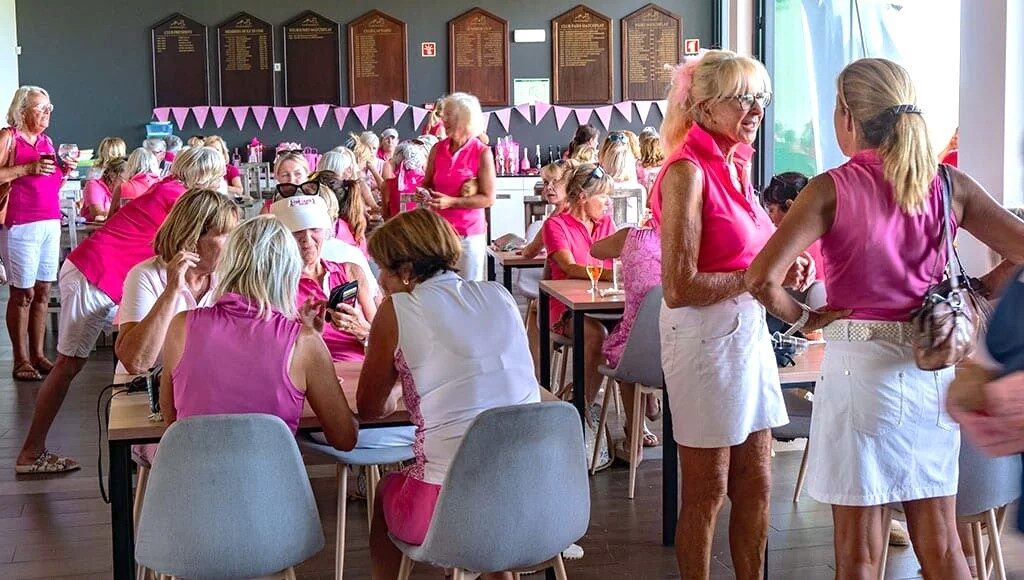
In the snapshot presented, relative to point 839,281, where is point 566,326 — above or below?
below

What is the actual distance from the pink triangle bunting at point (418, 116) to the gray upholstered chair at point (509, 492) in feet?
36.3

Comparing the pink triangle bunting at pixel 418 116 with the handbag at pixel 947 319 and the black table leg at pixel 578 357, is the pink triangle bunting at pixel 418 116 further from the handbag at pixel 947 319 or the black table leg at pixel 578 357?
the handbag at pixel 947 319

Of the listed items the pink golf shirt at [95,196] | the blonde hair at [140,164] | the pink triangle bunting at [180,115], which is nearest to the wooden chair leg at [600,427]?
the blonde hair at [140,164]

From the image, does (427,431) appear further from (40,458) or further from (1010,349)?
(40,458)

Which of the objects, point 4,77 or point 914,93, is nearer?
point 914,93

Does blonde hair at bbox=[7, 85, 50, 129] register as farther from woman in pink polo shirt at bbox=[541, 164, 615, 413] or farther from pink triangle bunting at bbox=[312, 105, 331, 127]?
pink triangle bunting at bbox=[312, 105, 331, 127]

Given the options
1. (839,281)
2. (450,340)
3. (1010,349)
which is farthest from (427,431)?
(1010,349)

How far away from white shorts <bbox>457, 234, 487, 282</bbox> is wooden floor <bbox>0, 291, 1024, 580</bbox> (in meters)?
1.73

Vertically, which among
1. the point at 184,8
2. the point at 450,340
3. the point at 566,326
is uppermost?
the point at 184,8

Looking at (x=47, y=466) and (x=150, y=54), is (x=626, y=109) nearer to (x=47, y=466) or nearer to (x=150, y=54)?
(x=150, y=54)

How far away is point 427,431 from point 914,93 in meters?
1.30

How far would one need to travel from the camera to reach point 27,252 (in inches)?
263

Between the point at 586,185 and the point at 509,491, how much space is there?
293 cm

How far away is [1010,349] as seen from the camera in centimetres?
145
